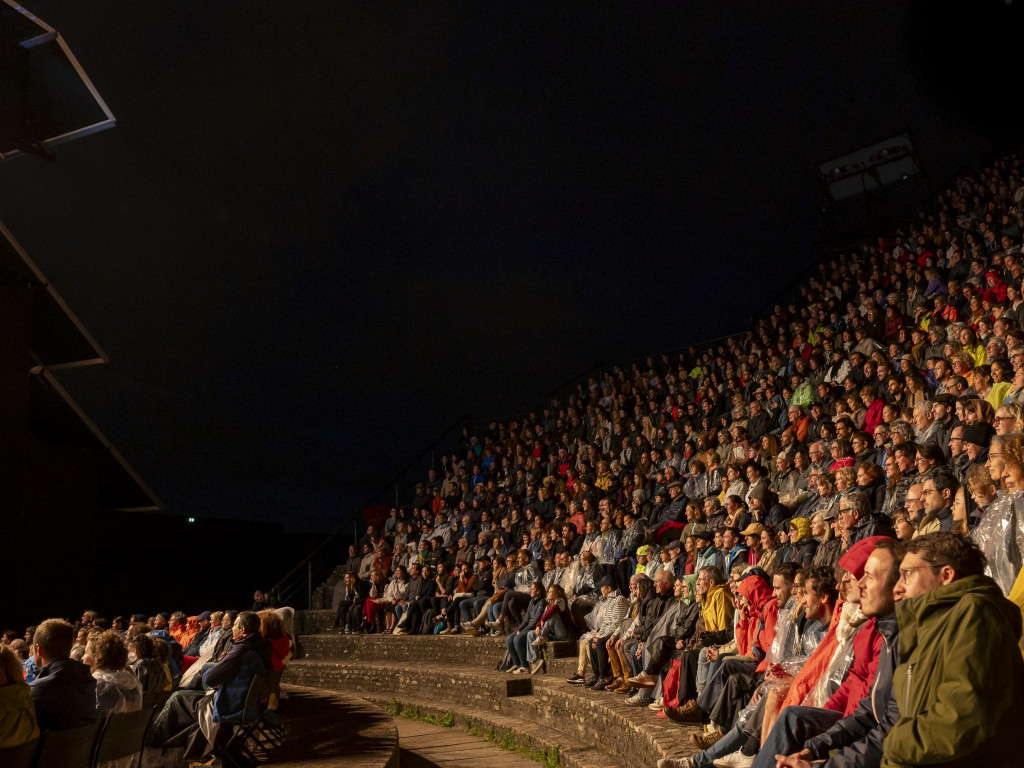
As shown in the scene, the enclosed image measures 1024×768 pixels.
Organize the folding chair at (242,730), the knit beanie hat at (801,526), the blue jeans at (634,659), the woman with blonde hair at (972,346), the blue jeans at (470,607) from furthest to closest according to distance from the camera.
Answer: the blue jeans at (470,607)
the woman with blonde hair at (972,346)
the blue jeans at (634,659)
the knit beanie hat at (801,526)
the folding chair at (242,730)

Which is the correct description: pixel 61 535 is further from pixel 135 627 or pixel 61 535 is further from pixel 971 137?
pixel 971 137

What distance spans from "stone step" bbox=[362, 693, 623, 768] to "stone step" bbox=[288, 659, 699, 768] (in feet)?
0.20

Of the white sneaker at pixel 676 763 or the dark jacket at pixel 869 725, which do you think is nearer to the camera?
the dark jacket at pixel 869 725

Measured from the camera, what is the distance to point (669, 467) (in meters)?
11.4

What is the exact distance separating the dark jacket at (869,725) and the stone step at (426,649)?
5.98m

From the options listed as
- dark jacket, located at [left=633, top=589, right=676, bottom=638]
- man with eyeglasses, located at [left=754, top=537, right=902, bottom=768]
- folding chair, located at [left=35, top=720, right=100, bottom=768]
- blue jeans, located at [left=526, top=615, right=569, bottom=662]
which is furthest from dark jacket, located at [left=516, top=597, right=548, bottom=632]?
man with eyeglasses, located at [left=754, top=537, right=902, bottom=768]

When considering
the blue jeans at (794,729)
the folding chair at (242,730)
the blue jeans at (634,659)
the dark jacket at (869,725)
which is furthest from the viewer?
the blue jeans at (634,659)

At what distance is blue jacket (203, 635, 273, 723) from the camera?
5.79 m

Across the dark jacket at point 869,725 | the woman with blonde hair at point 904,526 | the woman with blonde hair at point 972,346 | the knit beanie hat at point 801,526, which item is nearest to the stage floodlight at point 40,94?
the knit beanie hat at point 801,526

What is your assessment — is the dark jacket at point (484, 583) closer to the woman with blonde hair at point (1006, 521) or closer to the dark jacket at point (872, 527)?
the dark jacket at point (872, 527)

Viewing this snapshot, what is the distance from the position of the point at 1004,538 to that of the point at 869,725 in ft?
4.92

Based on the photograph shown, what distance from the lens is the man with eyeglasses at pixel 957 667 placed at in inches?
90.3

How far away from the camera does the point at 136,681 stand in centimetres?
567

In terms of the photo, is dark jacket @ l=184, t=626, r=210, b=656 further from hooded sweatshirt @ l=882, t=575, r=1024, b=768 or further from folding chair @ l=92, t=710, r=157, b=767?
hooded sweatshirt @ l=882, t=575, r=1024, b=768
